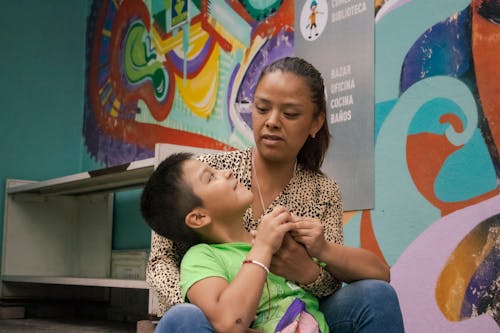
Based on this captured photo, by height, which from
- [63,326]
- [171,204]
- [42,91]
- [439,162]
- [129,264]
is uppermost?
[42,91]

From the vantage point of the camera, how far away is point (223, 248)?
1579mm

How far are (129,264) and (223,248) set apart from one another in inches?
102

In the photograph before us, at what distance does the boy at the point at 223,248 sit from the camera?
138cm

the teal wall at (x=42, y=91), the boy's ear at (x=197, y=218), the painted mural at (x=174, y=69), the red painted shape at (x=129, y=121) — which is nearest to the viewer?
the boy's ear at (x=197, y=218)

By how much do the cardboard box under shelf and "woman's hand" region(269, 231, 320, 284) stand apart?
7.70 ft

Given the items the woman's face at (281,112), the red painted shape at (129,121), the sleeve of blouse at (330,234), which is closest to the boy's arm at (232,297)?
the sleeve of blouse at (330,234)

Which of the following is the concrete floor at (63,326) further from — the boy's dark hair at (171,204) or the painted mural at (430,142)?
the boy's dark hair at (171,204)

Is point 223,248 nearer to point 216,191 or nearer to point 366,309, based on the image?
point 216,191

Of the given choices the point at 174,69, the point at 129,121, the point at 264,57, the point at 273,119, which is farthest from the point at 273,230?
the point at 129,121

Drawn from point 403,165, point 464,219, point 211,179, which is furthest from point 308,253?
point 403,165

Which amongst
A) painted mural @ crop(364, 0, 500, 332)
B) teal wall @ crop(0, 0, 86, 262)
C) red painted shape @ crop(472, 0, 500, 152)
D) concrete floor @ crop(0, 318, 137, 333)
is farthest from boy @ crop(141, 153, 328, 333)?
teal wall @ crop(0, 0, 86, 262)

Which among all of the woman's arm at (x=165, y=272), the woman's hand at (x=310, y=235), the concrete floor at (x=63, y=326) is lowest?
the concrete floor at (x=63, y=326)

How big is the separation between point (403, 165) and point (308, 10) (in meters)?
0.84

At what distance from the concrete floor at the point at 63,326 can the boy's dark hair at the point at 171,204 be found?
2.12m
